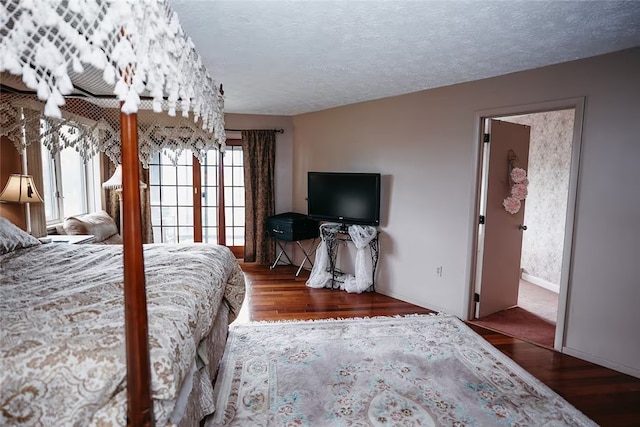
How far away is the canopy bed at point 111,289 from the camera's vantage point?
88 cm

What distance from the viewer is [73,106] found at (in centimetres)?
246

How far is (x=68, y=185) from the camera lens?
451cm

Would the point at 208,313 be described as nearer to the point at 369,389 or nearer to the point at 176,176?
the point at 369,389

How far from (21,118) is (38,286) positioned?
137 centimetres

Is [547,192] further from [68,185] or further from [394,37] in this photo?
[68,185]

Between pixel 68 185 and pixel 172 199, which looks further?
pixel 172 199

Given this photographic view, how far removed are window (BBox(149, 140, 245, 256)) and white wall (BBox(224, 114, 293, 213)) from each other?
33cm

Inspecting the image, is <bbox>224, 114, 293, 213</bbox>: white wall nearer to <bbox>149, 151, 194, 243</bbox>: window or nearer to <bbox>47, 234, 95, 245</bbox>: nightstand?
<bbox>149, 151, 194, 243</bbox>: window

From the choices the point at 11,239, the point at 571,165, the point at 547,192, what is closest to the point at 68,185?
the point at 11,239

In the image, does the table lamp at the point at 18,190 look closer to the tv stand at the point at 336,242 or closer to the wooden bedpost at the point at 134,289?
the wooden bedpost at the point at 134,289

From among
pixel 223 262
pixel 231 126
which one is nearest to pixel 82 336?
pixel 223 262

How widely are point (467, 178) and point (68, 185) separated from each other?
15.5 feet

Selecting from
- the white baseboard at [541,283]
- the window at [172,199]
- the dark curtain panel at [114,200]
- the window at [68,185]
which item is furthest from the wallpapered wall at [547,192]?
the window at [68,185]

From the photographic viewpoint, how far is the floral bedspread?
110cm
